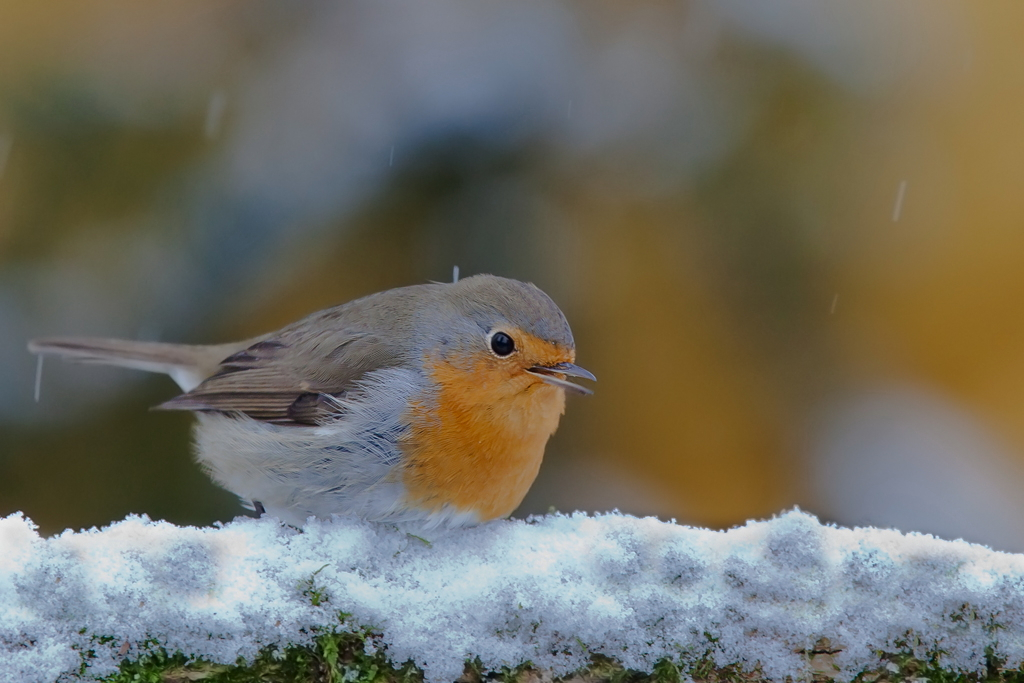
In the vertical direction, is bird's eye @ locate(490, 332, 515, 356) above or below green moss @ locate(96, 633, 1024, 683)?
above

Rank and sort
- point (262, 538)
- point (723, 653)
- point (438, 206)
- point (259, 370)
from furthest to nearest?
point (438, 206) < point (259, 370) < point (262, 538) < point (723, 653)

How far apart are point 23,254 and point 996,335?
5.04 m

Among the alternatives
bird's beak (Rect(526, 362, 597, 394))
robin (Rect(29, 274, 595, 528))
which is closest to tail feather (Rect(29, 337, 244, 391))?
robin (Rect(29, 274, 595, 528))

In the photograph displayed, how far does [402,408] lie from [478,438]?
0.89 ft

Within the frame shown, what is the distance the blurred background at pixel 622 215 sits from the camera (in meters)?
4.00

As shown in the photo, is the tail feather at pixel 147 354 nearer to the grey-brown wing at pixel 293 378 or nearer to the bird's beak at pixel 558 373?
the grey-brown wing at pixel 293 378

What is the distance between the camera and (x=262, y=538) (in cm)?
184

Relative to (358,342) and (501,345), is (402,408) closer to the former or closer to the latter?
(501,345)

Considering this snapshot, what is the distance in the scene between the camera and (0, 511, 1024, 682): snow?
1.58 meters

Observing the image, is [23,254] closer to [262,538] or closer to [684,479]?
[262,538]

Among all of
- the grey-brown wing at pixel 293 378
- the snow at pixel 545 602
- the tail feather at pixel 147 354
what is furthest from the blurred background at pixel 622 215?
the snow at pixel 545 602

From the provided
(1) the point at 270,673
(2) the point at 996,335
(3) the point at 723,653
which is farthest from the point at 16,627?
(2) the point at 996,335

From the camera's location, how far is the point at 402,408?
8.59 feet

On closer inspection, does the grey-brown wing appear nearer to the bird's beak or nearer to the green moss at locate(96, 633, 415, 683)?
→ the bird's beak
